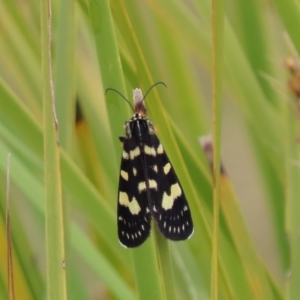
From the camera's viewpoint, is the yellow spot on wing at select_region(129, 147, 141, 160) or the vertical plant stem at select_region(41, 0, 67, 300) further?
the yellow spot on wing at select_region(129, 147, 141, 160)

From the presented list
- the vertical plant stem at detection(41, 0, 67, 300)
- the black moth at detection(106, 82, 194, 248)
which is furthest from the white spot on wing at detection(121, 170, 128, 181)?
the vertical plant stem at detection(41, 0, 67, 300)

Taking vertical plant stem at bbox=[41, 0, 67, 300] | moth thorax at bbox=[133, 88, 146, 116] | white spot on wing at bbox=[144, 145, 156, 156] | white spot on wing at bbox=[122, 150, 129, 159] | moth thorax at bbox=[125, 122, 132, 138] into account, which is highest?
moth thorax at bbox=[133, 88, 146, 116]

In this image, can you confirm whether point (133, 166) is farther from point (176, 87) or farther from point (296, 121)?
point (176, 87)

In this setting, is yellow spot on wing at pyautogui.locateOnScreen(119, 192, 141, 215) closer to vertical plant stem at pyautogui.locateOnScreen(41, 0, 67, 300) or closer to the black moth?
the black moth

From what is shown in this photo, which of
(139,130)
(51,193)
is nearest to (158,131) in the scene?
(139,130)

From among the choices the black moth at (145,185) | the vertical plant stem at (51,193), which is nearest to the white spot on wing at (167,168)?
the black moth at (145,185)

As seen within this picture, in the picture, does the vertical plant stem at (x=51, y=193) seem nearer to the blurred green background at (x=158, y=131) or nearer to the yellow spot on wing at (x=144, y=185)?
the blurred green background at (x=158, y=131)

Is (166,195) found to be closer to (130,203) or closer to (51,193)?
(130,203)

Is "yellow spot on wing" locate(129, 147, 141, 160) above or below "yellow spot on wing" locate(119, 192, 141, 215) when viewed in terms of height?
above
